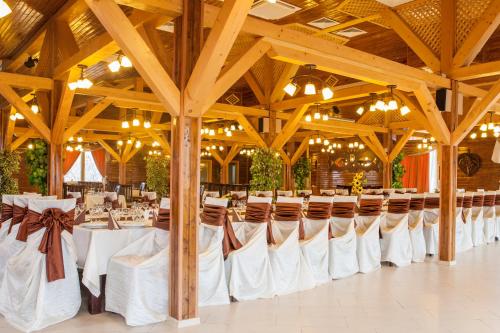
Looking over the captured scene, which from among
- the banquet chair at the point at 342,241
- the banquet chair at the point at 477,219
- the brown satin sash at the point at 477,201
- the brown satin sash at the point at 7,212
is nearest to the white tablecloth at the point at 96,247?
the brown satin sash at the point at 7,212

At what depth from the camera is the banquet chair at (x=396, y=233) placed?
7.18m

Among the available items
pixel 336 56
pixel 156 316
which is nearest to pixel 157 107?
pixel 336 56

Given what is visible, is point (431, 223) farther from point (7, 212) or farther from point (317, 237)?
point (7, 212)

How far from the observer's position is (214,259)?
16.4 ft

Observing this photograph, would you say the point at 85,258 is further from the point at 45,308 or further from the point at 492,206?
the point at 492,206

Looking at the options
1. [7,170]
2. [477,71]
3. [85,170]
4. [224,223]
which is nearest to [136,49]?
[224,223]

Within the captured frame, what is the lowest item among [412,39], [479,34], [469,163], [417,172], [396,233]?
[396,233]

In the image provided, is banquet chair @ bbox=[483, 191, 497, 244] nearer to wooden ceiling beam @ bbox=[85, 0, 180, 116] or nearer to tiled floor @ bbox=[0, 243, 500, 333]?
tiled floor @ bbox=[0, 243, 500, 333]

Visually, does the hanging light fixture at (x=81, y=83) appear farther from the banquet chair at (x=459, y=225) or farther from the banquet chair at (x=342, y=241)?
the banquet chair at (x=459, y=225)

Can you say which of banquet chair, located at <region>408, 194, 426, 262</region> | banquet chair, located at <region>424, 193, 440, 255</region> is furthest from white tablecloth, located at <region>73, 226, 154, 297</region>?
banquet chair, located at <region>424, 193, 440, 255</region>

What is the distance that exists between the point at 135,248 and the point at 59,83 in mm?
4076

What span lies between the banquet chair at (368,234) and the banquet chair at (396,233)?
31 centimetres

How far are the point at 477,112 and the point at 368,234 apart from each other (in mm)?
2778

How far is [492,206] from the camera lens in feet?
33.2
